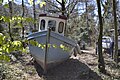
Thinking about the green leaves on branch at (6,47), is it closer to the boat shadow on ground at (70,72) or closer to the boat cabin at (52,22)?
the boat shadow on ground at (70,72)

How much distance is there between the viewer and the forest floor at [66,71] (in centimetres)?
1252

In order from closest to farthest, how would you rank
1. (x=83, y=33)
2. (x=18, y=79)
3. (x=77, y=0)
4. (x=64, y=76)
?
(x=18, y=79)
(x=64, y=76)
(x=77, y=0)
(x=83, y=33)

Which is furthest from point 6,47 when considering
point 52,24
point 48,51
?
point 52,24

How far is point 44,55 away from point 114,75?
3632 mm

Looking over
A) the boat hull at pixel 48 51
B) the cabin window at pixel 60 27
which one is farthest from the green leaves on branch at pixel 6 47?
the cabin window at pixel 60 27

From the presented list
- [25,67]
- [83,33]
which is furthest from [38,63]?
[83,33]

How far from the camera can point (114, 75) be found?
12.8 metres

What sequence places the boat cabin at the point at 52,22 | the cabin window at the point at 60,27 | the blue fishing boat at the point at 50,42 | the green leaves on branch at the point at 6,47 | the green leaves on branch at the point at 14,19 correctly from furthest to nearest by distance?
the cabin window at the point at 60,27
the boat cabin at the point at 52,22
the blue fishing boat at the point at 50,42
the green leaves on branch at the point at 14,19
the green leaves on branch at the point at 6,47

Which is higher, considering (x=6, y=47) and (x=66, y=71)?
(x=6, y=47)

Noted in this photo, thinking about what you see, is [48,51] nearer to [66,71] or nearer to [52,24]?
[66,71]

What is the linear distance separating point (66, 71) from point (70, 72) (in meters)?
0.28

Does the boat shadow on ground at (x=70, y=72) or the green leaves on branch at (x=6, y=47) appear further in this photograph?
the boat shadow on ground at (x=70, y=72)

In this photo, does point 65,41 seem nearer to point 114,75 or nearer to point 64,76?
point 64,76

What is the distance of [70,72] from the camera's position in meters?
13.6
